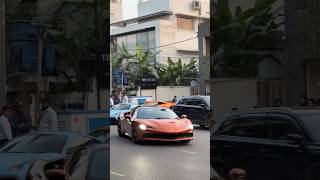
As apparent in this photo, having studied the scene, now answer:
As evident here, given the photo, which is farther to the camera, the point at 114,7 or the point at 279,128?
the point at 114,7

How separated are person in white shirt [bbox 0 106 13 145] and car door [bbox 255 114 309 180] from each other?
279 cm

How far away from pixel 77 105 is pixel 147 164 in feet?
16.5

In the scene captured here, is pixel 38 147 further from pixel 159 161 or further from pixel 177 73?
pixel 177 73

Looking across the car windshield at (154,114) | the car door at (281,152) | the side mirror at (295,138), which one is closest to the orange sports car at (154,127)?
the car windshield at (154,114)

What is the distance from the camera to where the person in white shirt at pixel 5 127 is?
581cm

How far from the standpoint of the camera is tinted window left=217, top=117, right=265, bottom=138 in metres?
5.78

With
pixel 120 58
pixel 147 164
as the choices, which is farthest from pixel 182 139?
pixel 120 58

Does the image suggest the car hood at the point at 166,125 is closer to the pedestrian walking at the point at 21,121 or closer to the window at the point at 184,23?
the pedestrian walking at the point at 21,121

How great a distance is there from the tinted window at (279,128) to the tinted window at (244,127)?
10 cm

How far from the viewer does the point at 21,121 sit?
5.95 meters

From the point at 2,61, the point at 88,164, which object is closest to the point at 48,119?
the point at 88,164

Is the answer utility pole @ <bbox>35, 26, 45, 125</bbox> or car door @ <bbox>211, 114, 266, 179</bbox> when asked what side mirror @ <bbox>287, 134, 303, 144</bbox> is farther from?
utility pole @ <bbox>35, 26, 45, 125</bbox>

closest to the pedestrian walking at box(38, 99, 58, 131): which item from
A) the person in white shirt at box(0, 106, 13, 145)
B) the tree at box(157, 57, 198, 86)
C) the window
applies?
→ the person in white shirt at box(0, 106, 13, 145)

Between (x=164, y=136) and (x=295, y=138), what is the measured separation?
27.9ft
